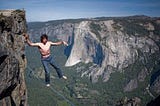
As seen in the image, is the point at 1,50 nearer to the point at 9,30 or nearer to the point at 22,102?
the point at 9,30

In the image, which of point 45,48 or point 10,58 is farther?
point 10,58

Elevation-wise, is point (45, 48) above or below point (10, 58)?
above

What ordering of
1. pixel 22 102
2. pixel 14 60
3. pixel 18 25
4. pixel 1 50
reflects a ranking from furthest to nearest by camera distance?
pixel 22 102 → pixel 18 25 → pixel 14 60 → pixel 1 50

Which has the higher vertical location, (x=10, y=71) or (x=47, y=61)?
(x=47, y=61)

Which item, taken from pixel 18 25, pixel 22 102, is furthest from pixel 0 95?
pixel 22 102

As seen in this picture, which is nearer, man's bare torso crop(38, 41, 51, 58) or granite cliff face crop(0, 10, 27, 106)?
man's bare torso crop(38, 41, 51, 58)

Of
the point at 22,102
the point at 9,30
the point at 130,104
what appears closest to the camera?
the point at 9,30

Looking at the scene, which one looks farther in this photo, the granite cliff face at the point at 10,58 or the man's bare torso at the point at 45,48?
the granite cliff face at the point at 10,58

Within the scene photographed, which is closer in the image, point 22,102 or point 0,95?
point 0,95
